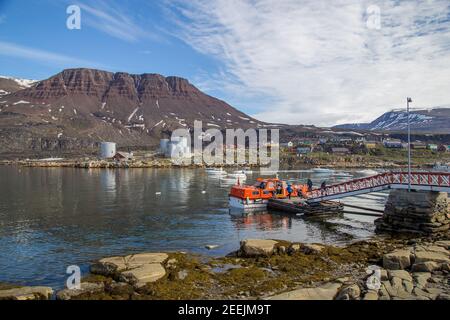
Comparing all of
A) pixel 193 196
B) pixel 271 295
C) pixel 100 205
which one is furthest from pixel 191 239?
pixel 193 196

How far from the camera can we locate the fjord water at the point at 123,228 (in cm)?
2739

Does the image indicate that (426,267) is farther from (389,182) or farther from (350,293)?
(389,182)

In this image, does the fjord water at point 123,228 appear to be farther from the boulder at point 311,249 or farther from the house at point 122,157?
the house at point 122,157

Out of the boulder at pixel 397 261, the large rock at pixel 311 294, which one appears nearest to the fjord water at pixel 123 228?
the boulder at pixel 397 261

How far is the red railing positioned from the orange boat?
17.1 ft

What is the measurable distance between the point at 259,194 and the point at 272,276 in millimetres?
27753

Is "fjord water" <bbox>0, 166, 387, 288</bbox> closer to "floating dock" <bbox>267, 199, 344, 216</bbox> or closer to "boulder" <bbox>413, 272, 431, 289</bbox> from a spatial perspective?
"floating dock" <bbox>267, 199, 344, 216</bbox>

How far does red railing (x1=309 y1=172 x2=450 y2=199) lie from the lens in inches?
1287

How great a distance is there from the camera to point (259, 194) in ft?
162

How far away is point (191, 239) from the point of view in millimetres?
33000
